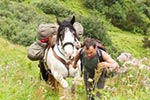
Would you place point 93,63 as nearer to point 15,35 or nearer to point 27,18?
point 15,35

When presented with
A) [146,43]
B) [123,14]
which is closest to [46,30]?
[146,43]

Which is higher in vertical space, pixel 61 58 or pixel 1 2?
pixel 1 2

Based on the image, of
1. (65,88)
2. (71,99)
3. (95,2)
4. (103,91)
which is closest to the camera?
(103,91)

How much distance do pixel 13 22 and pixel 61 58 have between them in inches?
1115

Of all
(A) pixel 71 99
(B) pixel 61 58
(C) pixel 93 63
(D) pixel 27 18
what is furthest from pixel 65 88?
(D) pixel 27 18

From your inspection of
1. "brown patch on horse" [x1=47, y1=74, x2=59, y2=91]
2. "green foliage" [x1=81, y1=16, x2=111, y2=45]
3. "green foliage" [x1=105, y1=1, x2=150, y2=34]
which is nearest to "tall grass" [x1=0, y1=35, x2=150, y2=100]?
"brown patch on horse" [x1=47, y1=74, x2=59, y2=91]

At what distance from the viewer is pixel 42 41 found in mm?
9867

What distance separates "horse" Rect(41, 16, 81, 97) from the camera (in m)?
8.27

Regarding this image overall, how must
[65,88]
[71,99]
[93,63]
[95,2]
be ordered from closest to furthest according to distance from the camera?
[71,99] < [93,63] < [65,88] < [95,2]

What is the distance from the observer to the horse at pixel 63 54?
827 centimetres

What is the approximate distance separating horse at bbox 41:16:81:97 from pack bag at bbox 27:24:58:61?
462mm

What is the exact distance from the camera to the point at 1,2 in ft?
150

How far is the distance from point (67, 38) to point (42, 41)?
168cm

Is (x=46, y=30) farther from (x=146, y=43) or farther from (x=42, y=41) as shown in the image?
(x=146, y=43)
